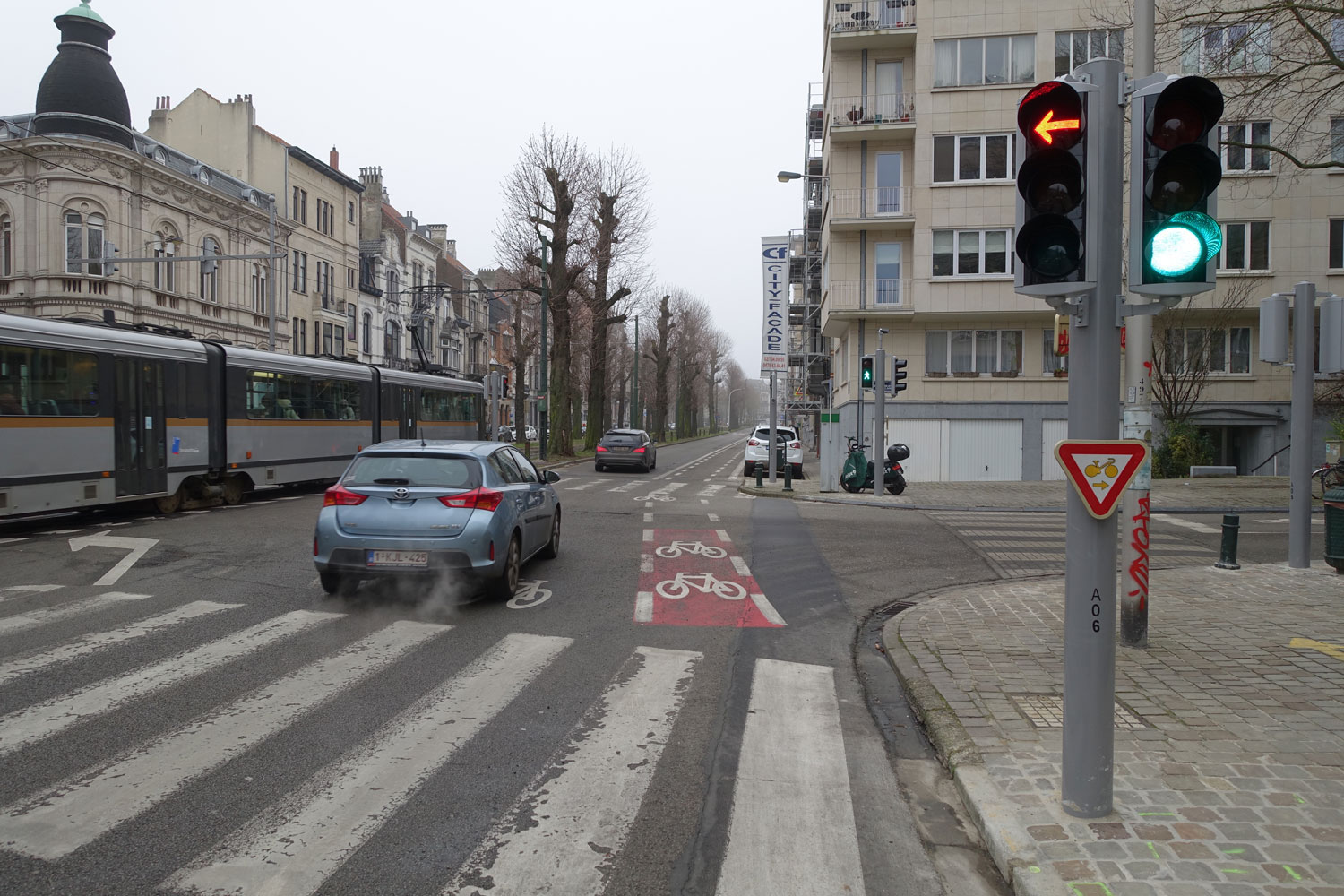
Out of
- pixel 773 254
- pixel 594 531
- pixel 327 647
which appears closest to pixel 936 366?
pixel 773 254

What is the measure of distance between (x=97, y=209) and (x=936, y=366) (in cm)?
3167

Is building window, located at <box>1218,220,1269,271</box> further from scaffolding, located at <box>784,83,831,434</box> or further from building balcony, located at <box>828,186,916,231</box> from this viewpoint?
scaffolding, located at <box>784,83,831,434</box>

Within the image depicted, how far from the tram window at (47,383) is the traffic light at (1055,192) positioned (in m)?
13.2

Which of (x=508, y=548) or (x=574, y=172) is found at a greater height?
(x=574, y=172)

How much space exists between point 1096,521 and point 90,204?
4043cm

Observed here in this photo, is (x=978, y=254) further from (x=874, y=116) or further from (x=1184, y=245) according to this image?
(x=1184, y=245)

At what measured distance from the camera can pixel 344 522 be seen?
8281 mm

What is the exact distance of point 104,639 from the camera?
6.86 m

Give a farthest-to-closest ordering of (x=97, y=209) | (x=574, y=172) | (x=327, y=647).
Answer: (x=574, y=172) < (x=97, y=209) < (x=327, y=647)

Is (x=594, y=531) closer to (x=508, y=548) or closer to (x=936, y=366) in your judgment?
(x=508, y=548)

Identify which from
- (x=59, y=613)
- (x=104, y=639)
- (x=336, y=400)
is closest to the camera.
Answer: (x=104, y=639)

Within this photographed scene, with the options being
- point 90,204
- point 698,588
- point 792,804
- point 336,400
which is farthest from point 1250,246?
point 90,204

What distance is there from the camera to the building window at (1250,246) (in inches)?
1141

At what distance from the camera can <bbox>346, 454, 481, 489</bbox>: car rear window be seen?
8523mm
